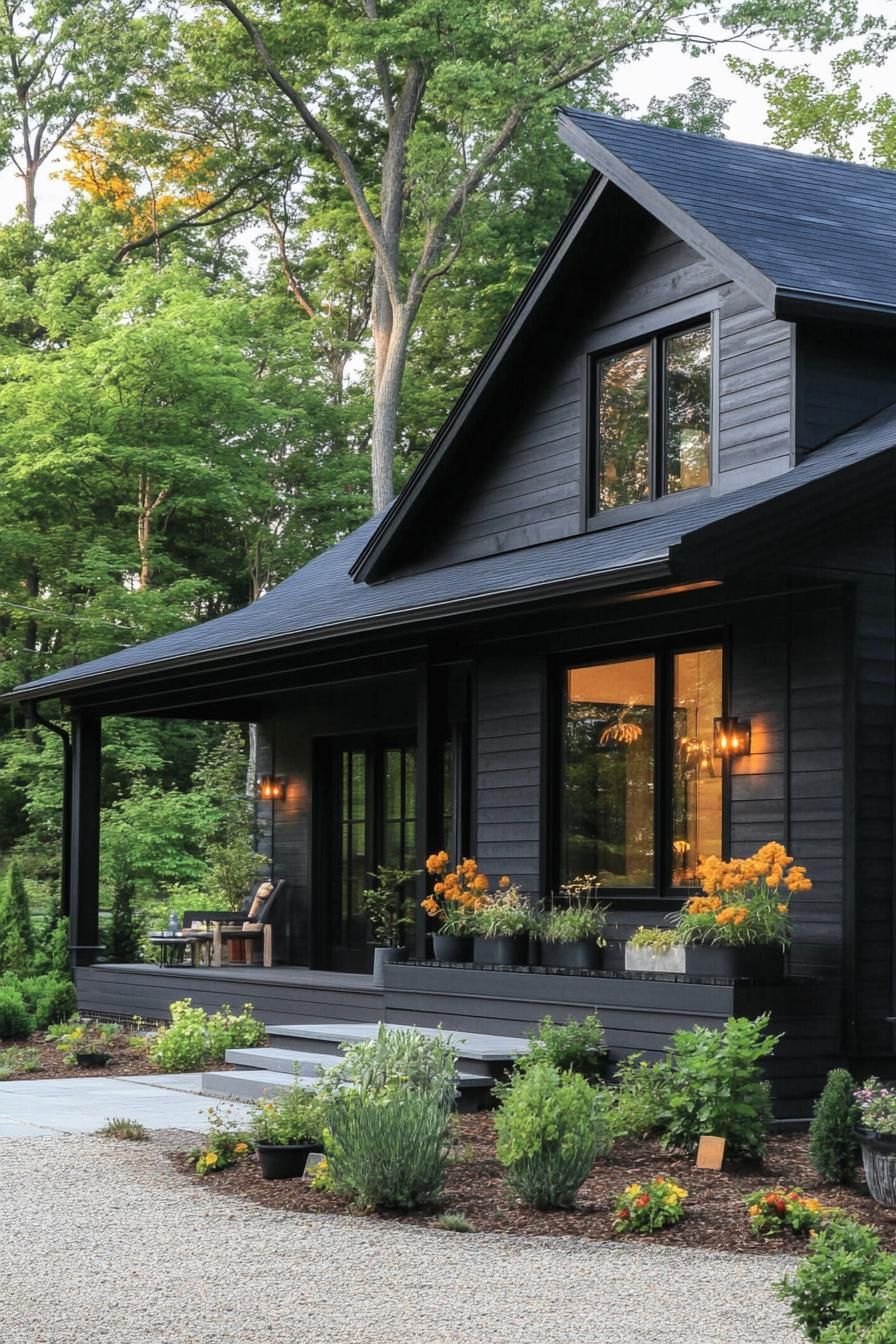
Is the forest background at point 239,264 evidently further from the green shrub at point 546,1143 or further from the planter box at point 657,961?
the green shrub at point 546,1143

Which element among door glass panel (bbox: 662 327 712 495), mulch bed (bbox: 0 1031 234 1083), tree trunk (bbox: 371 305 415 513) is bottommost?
mulch bed (bbox: 0 1031 234 1083)

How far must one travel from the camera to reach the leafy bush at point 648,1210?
6238 millimetres

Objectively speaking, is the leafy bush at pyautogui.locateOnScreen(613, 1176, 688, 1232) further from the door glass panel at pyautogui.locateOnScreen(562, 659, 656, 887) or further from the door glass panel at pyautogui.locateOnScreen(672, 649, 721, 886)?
the door glass panel at pyautogui.locateOnScreen(562, 659, 656, 887)

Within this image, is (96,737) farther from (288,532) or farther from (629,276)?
(288,532)

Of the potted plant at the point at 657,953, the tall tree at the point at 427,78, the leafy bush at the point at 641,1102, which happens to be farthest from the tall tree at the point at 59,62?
the leafy bush at the point at 641,1102

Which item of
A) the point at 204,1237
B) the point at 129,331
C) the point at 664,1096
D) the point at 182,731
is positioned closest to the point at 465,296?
the point at 129,331

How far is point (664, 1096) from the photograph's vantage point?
316 inches

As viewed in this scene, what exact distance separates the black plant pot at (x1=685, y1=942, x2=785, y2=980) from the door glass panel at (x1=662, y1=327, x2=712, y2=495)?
342 cm

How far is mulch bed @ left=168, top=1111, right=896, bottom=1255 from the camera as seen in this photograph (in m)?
6.20

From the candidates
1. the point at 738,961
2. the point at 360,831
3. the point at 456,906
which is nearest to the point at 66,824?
the point at 360,831

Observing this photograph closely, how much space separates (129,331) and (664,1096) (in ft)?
61.8

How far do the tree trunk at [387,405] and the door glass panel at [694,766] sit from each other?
49.2 feet

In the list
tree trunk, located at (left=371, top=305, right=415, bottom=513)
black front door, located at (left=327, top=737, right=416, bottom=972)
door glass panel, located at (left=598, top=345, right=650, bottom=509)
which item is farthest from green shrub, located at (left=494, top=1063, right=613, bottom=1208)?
tree trunk, located at (left=371, top=305, right=415, bottom=513)

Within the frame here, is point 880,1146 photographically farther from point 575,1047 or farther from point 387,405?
point 387,405
